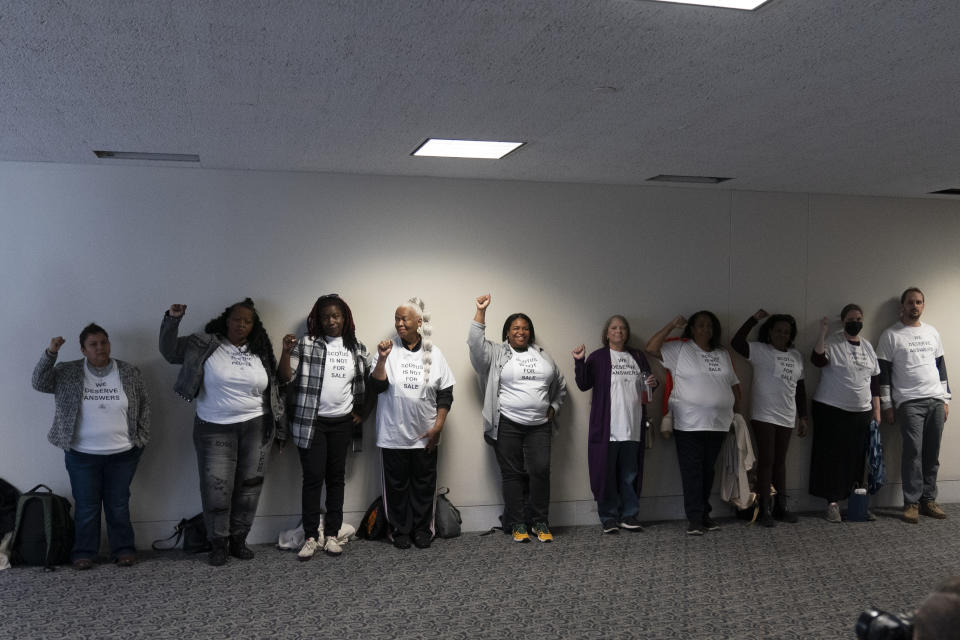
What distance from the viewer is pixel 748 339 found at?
20.9 ft

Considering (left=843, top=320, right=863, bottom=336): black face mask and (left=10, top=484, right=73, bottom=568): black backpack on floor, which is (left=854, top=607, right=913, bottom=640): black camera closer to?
(left=10, top=484, right=73, bottom=568): black backpack on floor

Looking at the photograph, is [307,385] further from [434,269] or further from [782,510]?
[782,510]

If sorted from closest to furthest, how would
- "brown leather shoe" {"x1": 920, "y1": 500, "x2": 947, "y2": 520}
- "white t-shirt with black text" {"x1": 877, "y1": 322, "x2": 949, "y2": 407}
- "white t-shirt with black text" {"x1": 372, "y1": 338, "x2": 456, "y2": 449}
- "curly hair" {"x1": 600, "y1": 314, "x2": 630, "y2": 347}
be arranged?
1. "white t-shirt with black text" {"x1": 372, "y1": 338, "x2": 456, "y2": 449}
2. "curly hair" {"x1": 600, "y1": 314, "x2": 630, "y2": 347}
3. "brown leather shoe" {"x1": 920, "y1": 500, "x2": 947, "y2": 520}
4. "white t-shirt with black text" {"x1": 877, "y1": 322, "x2": 949, "y2": 407}

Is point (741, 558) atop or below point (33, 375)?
below

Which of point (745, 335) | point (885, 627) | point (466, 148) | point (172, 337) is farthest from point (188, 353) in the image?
point (885, 627)

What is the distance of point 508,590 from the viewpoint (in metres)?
4.51

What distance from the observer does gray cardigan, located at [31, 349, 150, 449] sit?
4.70m

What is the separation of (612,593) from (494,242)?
253 cm

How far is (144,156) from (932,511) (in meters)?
6.17

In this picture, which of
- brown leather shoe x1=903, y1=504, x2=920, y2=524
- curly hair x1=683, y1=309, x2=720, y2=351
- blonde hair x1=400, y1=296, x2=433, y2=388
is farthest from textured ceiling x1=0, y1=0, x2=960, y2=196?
brown leather shoe x1=903, y1=504, x2=920, y2=524

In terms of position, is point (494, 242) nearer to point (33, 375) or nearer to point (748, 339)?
point (748, 339)

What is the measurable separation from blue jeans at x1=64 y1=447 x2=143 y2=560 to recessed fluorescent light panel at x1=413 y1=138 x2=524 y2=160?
2510mm

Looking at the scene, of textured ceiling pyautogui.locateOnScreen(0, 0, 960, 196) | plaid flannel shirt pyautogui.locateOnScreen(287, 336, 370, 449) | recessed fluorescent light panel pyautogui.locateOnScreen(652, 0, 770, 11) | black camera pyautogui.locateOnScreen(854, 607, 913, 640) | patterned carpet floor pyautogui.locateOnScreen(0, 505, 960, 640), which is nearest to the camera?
black camera pyautogui.locateOnScreen(854, 607, 913, 640)

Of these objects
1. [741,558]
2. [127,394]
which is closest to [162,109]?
[127,394]
